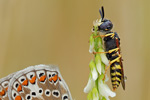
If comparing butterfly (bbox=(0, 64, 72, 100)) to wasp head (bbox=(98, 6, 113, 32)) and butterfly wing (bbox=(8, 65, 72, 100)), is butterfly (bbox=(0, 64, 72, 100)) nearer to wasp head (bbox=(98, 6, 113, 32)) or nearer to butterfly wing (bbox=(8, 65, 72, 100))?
butterfly wing (bbox=(8, 65, 72, 100))

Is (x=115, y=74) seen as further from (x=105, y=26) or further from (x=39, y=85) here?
(x=39, y=85)

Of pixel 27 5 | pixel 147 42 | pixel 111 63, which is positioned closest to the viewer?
pixel 111 63

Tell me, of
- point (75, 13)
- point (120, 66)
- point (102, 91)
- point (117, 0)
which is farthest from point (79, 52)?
point (102, 91)

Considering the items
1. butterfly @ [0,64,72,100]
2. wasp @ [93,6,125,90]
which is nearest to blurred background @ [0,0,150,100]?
wasp @ [93,6,125,90]

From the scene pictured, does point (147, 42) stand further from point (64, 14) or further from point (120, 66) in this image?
point (120, 66)

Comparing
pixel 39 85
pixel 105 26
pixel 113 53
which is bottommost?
pixel 39 85

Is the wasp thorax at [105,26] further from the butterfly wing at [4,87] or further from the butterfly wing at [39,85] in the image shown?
the butterfly wing at [4,87]

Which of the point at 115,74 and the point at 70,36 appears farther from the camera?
the point at 70,36

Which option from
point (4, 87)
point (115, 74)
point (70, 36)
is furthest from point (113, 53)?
point (70, 36)
